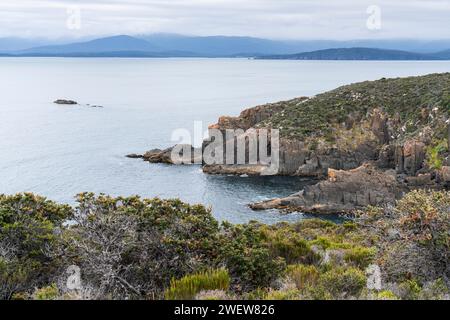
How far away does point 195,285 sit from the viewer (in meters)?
10.5

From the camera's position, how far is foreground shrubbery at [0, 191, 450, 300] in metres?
11.3

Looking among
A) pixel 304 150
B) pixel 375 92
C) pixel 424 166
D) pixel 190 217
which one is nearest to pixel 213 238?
pixel 190 217

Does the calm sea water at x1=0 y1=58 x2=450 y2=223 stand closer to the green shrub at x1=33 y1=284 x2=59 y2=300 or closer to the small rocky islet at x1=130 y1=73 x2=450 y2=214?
the small rocky islet at x1=130 y1=73 x2=450 y2=214

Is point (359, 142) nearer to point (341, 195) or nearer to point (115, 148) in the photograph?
point (341, 195)

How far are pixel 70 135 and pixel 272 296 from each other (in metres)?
90.9

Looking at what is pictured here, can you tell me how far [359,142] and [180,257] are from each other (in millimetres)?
66833

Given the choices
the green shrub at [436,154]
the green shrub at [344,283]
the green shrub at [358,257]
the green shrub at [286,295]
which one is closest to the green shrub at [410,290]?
the green shrub at [344,283]

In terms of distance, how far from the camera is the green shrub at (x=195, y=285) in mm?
10297

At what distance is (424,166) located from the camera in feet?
214

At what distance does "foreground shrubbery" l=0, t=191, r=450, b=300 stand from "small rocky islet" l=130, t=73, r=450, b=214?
42.1m

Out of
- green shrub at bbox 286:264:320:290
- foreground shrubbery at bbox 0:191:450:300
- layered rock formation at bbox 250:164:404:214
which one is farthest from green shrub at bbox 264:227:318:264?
layered rock formation at bbox 250:164:404:214

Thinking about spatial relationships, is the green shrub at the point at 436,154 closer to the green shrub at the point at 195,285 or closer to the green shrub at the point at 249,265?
the green shrub at the point at 249,265

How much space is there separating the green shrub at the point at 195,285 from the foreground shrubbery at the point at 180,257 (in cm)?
2
